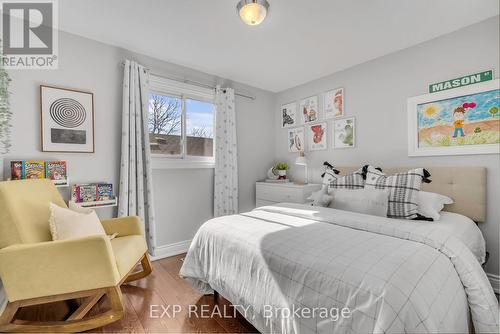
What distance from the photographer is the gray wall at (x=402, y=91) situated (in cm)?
203

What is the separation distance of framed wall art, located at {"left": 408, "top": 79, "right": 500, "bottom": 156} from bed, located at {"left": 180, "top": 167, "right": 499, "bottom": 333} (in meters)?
0.78

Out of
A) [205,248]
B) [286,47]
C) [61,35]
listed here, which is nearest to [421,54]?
[286,47]

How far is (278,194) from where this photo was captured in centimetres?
334

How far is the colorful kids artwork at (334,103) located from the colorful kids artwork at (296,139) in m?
0.51

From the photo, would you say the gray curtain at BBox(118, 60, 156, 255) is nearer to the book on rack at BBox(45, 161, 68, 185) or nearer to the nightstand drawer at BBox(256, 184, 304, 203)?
the book on rack at BBox(45, 161, 68, 185)

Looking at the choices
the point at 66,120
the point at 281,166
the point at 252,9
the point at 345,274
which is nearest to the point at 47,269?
the point at 66,120

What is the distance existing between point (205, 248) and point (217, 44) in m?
2.06

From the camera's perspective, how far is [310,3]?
185cm

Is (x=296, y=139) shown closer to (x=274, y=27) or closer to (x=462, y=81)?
(x=274, y=27)

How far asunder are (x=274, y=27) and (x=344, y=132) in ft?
5.31

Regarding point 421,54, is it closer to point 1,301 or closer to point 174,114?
point 174,114

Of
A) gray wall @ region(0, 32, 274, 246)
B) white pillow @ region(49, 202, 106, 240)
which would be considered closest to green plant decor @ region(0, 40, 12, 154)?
gray wall @ region(0, 32, 274, 246)

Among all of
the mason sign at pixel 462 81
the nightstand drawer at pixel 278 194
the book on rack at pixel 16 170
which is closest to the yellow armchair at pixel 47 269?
the book on rack at pixel 16 170

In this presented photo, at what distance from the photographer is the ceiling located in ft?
6.17
